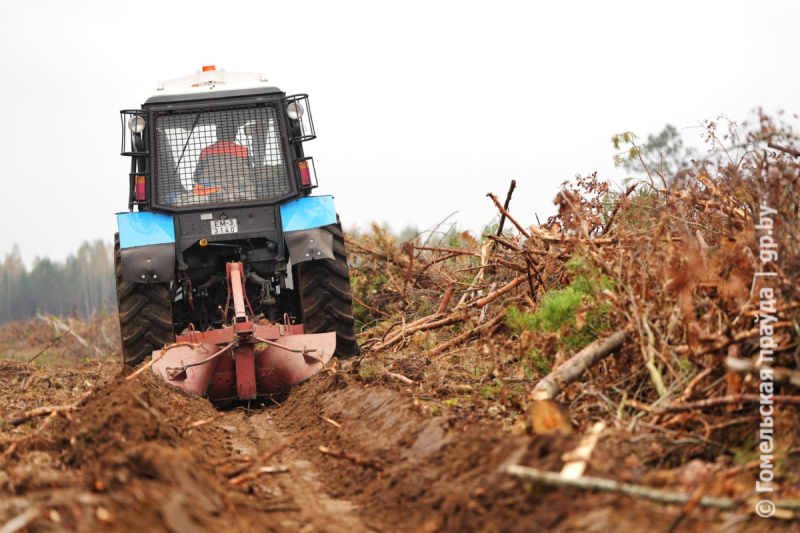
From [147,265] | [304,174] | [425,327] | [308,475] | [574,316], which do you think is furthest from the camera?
[425,327]

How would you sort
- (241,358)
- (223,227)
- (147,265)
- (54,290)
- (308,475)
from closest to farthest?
(308,475)
(241,358)
(147,265)
(223,227)
(54,290)

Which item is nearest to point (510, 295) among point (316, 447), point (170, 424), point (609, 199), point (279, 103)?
point (609, 199)

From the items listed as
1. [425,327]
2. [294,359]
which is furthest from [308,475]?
[425,327]

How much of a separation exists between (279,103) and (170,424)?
4.03 metres

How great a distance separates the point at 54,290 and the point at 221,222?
53307mm

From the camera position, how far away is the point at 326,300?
7.47 m

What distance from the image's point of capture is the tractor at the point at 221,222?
7082mm

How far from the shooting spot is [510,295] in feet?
25.3

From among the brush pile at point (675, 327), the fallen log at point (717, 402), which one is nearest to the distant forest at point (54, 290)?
the brush pile at point (675, 327)

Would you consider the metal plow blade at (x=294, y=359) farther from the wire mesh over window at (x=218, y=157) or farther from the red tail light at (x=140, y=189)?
the red tail light at (x=140, y=189)

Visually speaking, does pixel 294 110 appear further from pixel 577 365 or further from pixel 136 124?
pixel 577 365

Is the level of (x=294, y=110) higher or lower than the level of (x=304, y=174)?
higher

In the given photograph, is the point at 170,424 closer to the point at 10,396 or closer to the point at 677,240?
the point at 10,396

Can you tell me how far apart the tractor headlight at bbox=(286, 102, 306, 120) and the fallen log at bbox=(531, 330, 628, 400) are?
13.8 ft
